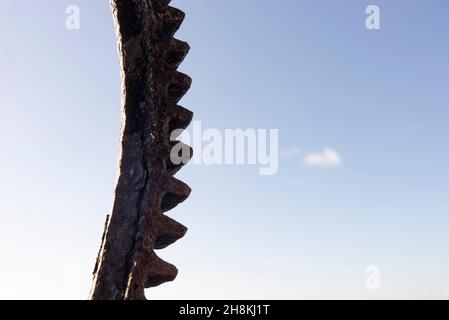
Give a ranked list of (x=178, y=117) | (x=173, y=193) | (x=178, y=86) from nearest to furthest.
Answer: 1. (x=173, y=193)
2. (x=178, y=117)
3. (x=178, y=86)

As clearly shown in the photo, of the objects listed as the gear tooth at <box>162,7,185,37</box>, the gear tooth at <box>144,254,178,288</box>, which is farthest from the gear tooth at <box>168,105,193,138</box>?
the gear tooth at <box>144,254,178,288</box>

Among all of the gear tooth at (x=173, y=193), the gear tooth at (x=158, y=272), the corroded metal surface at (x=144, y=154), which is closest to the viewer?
the corroded metal surface at (x=144, y=154)

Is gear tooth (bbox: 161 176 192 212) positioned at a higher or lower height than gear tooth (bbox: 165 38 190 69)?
lower

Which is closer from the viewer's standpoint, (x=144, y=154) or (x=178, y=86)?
(x=144, y=154)

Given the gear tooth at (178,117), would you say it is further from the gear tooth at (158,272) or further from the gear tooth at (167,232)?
the gear tooth at (158,272)

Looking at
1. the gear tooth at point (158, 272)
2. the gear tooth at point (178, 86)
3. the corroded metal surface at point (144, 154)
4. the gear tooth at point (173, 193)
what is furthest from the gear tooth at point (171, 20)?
the gear tooth at point (158, 272)

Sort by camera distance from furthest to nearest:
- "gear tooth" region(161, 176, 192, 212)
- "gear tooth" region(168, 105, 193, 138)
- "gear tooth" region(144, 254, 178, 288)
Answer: "gear tooth" region(168, 105, 193, 138), "gear tooth" region(161, 176, 192, 212), "gear tooth" region(144, 254, 178, 288)

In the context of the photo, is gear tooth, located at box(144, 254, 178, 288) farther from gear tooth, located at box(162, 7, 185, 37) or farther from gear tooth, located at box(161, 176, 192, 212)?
gear tooth, located at box(162, 7, 185, 37)

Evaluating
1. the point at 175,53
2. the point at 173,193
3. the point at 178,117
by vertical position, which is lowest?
the point at 173,193

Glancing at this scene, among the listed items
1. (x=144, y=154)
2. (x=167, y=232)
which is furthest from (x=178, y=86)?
(x=167, y=232)

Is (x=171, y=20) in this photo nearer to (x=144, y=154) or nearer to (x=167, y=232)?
(x=144, y=154)
